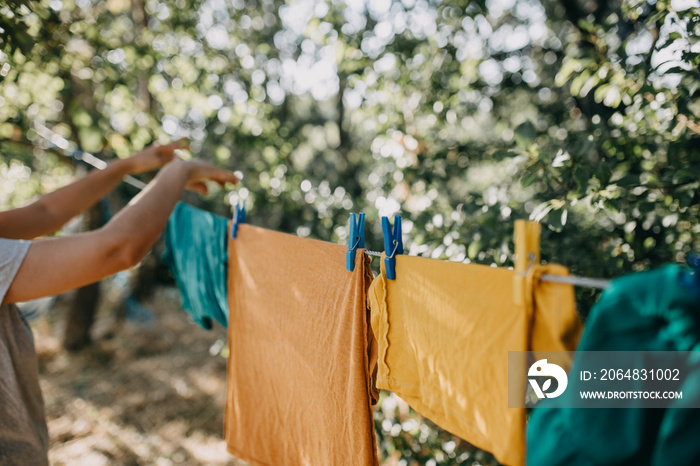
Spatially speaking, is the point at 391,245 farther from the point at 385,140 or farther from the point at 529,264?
the point at 385,140

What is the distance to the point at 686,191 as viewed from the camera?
117 centimetres

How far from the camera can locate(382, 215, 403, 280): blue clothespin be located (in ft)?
2.83

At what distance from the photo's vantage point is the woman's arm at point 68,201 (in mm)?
1234

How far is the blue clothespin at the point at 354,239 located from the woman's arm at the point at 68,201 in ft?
3.52

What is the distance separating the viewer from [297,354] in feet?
3.74

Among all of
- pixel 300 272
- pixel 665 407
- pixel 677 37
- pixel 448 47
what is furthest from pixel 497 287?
pixel 448 47

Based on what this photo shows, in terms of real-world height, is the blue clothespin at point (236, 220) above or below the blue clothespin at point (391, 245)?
above

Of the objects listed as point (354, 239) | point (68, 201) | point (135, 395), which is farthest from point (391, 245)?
point (135, 395)

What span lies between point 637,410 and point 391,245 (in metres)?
0.51

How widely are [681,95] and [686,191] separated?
0.35m

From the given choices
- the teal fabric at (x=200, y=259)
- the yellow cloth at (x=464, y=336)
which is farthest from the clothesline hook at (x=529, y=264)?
the teal fabric at (x=200, y=259)

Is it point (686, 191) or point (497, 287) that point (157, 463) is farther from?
point (686, 191)

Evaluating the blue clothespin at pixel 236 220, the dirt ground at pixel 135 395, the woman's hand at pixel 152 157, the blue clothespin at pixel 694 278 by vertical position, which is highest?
the woman's hand at pixel 152 157

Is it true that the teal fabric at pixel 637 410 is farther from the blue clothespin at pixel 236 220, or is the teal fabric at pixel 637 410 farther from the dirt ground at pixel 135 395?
the dirt ground at pixel 135 395
